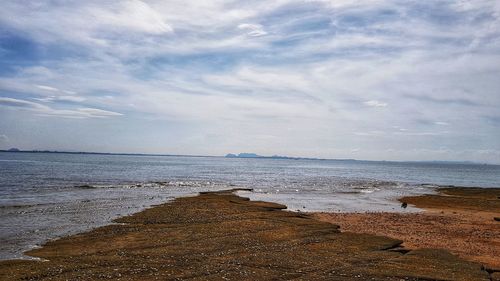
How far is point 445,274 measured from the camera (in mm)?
15727

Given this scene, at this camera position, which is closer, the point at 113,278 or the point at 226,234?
the point at 113,278

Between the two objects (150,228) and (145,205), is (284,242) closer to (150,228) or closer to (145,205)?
(150,228)

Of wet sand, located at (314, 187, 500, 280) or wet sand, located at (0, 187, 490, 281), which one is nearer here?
wet sand, located at (0, 187, 490, 281)

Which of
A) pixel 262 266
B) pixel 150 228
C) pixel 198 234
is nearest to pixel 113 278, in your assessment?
pixel 262 266

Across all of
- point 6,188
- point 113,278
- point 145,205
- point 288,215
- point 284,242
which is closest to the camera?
point 113,278

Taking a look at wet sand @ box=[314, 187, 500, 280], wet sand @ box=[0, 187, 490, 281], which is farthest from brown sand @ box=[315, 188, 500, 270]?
wet sand @ box=[0, 187, 490, 281]

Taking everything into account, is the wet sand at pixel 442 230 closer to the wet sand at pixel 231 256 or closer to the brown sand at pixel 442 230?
the brown sand at pixel 442 230

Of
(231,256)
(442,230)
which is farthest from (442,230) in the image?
(231,256)

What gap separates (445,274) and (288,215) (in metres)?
16.7

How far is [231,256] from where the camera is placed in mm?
17609

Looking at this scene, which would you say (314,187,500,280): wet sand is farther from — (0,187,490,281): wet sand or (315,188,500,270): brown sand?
(0,187,490,281): wet sand

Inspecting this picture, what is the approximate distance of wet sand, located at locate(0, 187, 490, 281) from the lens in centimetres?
1492

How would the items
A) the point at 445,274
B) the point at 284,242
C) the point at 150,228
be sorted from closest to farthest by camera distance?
the point at 445,274
the point at 284,242
the point at 150,228

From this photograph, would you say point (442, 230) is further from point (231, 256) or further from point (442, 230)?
point (231, 256)
